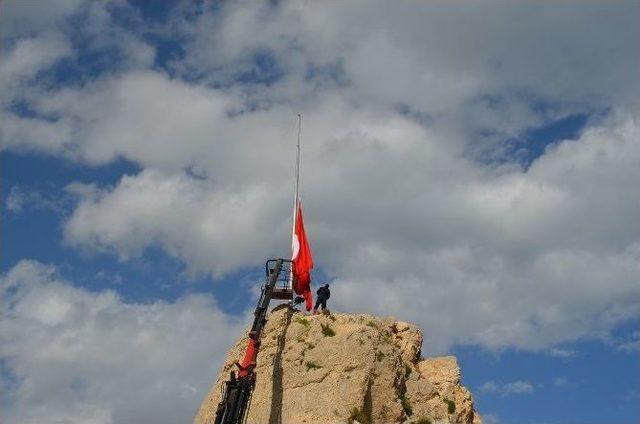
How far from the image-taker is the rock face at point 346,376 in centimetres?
3997

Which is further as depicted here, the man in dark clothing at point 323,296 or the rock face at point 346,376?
the man in dark clothing at point 323,296

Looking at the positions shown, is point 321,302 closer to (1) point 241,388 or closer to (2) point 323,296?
(2) point 323,296

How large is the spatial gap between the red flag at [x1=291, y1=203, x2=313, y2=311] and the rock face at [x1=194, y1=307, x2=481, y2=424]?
5.40 feet

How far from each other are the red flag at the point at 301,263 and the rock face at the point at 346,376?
165 cm

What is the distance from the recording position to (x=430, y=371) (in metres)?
45.6

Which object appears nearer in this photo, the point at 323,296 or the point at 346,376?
the point at 346,376

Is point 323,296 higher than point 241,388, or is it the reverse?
point 323,296

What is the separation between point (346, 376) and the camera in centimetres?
4056

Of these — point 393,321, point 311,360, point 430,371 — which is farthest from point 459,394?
point 311,360

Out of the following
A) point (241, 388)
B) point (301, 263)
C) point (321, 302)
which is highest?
point (301, 263)

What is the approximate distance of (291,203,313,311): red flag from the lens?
153ft

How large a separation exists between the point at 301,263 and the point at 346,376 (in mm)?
9219

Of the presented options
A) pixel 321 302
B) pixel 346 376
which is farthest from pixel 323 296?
pixel 346 376

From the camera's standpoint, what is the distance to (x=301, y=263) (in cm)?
4772
